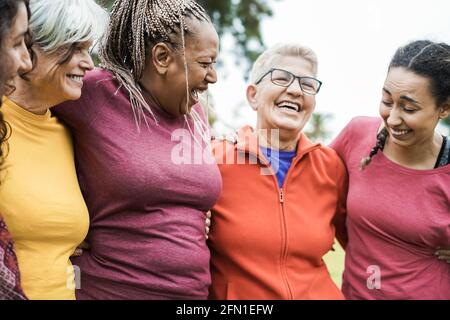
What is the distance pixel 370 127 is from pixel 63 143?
189 cm

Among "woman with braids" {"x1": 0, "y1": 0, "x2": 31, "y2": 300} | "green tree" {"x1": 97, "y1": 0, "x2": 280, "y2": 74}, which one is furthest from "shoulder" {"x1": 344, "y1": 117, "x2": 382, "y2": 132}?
"green tree" {"x1": 97, "y1": 0, "x2": 280, "y2": 74}

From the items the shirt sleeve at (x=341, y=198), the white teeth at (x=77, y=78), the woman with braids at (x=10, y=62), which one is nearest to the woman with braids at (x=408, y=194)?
the shirt sleeve at (x=341, y=198)

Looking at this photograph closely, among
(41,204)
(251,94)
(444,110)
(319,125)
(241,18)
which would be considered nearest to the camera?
(41,204)

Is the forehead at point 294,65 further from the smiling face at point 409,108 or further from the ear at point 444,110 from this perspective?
the ear at point 444,110

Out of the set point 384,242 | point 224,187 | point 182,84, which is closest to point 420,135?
point 384,242

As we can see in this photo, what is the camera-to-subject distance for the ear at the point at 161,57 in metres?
2.80

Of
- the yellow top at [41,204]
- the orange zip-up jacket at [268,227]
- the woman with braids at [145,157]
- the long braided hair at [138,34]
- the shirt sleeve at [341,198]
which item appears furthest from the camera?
the shirt sleeve at [341,198]

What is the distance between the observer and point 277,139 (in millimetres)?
3432

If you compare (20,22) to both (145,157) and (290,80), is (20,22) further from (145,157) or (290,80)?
(290,80)

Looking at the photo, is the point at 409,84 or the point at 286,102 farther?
the point at 286,102

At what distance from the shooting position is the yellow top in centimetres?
237

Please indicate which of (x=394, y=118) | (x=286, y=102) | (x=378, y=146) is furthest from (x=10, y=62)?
(x=378, y=146)

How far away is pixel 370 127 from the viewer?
141 inches

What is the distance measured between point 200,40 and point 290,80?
2.51 feet
